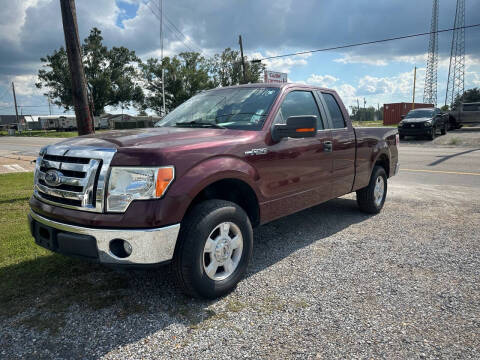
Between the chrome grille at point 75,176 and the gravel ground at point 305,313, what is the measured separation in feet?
2.82

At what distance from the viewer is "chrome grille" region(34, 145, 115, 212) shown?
8.62ft

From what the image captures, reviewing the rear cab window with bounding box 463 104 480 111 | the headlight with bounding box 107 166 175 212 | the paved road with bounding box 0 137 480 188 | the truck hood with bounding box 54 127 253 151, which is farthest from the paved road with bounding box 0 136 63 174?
the rear cab window with bounding box 463 104 480 111

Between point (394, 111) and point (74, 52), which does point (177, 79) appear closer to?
point (394, 111)

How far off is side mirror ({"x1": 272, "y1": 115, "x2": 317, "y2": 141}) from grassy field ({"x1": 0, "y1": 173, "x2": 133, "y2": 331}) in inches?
78.2

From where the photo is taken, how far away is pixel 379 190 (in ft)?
18.8

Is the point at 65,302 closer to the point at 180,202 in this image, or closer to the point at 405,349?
the point at 180,202

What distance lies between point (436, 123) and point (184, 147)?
2172 cm

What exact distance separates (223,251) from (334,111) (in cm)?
263

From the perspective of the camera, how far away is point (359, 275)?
3.42 metres

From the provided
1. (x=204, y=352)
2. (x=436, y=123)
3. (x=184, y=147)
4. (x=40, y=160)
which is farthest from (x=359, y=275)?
(x=436, y=123)

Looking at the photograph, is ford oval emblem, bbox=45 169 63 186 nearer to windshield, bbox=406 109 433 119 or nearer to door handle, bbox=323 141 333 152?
door handle, bbox=323 141 333 152

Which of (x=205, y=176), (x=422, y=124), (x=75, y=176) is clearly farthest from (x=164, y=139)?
(x=422, y=124)

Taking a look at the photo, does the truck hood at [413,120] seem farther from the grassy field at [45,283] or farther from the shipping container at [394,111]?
the shipping container at [394,111]

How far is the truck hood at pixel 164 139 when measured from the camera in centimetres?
279
